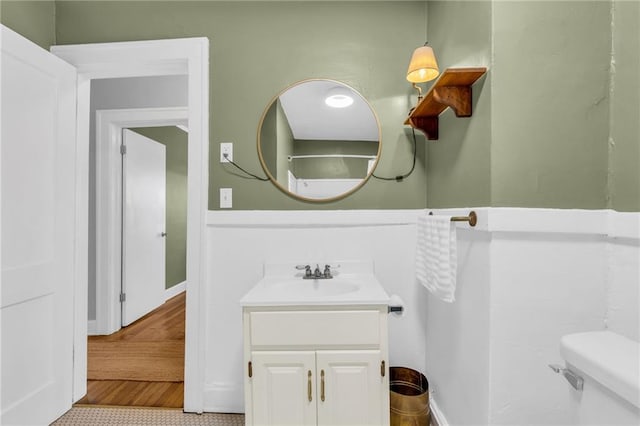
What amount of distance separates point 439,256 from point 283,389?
0.84 m

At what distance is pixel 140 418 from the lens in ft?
5.38

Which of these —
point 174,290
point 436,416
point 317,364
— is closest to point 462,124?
point 317,364

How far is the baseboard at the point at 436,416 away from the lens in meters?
1.45

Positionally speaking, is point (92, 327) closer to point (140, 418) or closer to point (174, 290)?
point (174, 290)

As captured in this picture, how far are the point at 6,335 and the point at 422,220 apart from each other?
1983mm

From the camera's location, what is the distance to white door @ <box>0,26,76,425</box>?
54.4 inches

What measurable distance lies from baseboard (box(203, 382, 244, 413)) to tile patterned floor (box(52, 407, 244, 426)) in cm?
3

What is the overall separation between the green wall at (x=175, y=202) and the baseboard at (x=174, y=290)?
0.13ft

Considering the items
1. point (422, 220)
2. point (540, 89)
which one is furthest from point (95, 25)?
point (540, 89)

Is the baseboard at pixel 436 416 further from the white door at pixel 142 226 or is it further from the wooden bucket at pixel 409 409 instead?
the white door at pixel 142 226

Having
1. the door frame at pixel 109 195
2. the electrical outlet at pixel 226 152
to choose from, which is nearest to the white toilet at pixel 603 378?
the electrical outlet at pixel 226 152

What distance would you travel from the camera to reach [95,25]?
176 centimetres

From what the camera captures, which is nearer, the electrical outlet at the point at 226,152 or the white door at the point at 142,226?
the electrical outlet at the point at 226,152

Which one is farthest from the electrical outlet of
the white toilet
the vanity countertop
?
the white toilet
